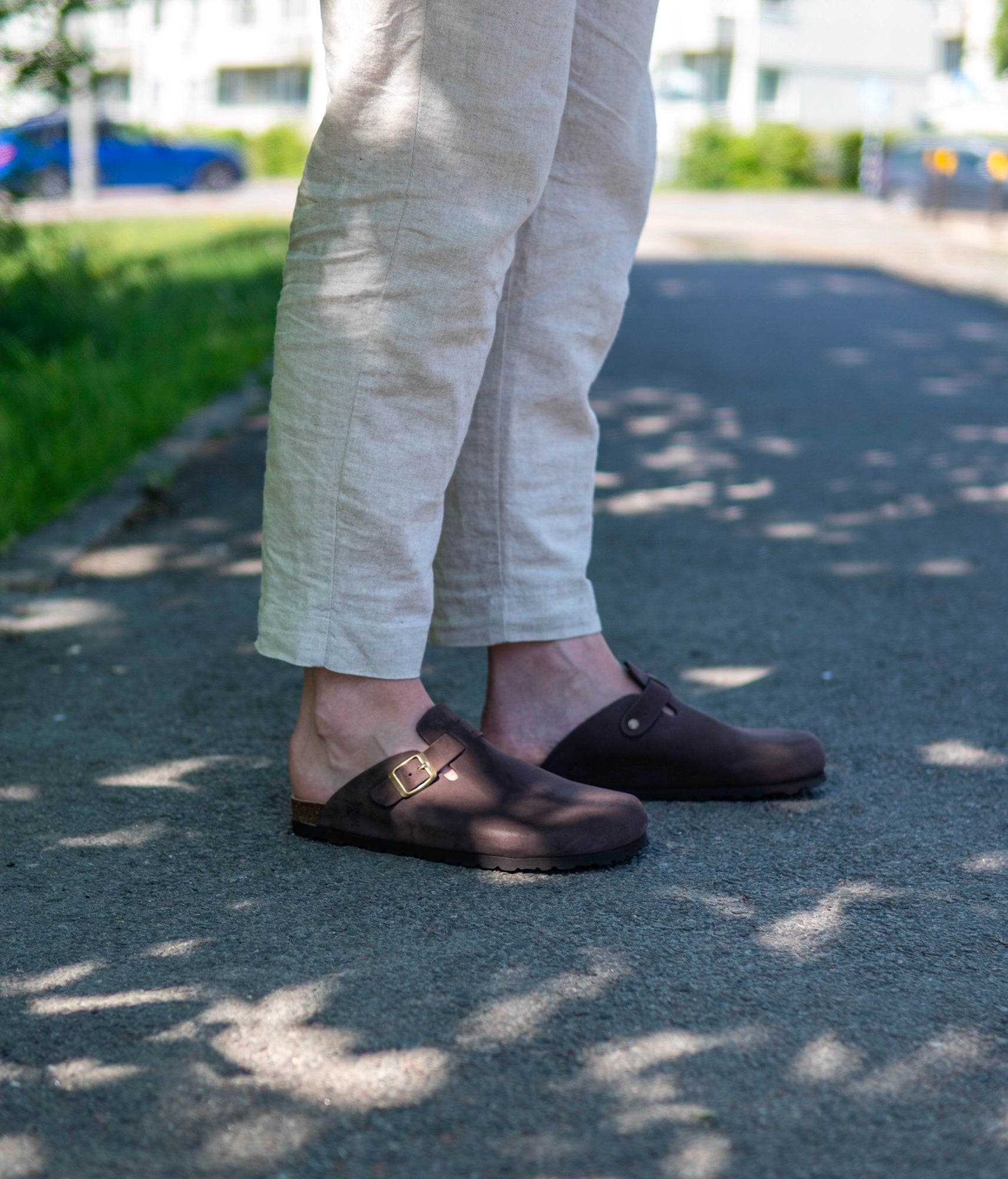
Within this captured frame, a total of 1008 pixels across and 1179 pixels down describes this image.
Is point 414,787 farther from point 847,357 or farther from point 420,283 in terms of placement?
point 847,357

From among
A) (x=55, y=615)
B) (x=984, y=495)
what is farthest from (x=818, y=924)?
(x=984, y=495)

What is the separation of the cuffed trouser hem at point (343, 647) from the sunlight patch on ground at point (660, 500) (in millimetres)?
2605

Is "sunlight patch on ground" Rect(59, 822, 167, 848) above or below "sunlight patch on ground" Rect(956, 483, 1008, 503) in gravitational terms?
below

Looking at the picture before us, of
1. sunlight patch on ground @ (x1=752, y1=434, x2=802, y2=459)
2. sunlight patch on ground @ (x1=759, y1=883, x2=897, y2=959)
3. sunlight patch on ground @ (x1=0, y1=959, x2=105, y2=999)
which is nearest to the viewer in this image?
sunlight patch on ground @ (x1=0, y1=959, x2=105, y2=999)

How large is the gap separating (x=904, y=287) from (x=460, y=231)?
10.9 metres

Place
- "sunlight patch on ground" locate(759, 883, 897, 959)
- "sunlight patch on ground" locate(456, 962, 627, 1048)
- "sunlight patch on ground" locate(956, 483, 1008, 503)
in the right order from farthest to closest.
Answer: "sunlight patch on ground" locate(956, 483, 1008, 503) < "sunlight patch on ground" locate(759, 883, 897, 959) < "sunlight patch on ground" locate(456, 962, 627, 1048)

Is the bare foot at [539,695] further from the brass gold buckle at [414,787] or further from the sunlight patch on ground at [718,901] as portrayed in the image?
the sunlight patch on ground at [718,901]

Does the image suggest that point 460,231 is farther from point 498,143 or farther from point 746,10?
point 746,10

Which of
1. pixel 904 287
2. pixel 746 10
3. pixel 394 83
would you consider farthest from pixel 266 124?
pixel 394 83

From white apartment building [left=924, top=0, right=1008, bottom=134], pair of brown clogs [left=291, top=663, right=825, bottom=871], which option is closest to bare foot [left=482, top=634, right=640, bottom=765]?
pair of brown clogs [left=291, top=663, right=825, bottom=871]

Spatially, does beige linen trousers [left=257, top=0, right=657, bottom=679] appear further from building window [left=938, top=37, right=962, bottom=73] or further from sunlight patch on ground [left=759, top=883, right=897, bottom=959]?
building window [left=938, top=37, right=962, bottom=73]

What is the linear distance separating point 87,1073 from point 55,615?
202 centimetres

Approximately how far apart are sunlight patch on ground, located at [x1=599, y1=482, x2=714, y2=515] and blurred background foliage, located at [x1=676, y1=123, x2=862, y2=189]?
35.6 meters

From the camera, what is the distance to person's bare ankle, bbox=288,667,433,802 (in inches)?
80.4
